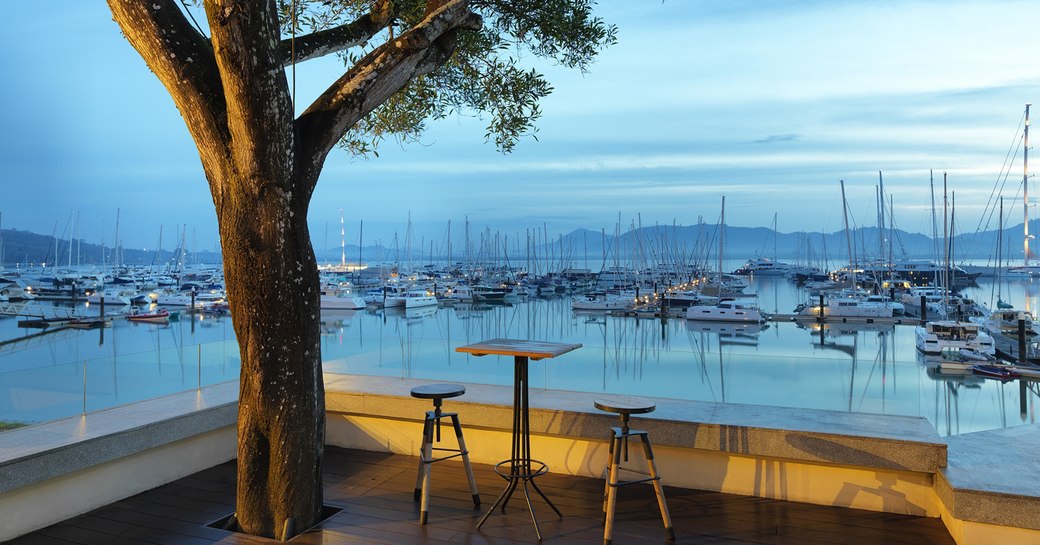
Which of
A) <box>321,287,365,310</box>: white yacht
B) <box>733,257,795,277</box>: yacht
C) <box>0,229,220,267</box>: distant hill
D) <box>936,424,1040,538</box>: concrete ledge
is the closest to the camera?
<box>936,424,1040,538</box>: concrete ledge

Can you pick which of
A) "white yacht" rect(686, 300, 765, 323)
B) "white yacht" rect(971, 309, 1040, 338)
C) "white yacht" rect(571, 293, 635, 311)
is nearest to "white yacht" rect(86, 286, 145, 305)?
"white yacht" rect(571, 293, 635, 311)

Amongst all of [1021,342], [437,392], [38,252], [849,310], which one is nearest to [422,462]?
[437,392]

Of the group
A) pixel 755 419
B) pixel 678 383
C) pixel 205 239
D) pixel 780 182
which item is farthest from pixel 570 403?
pixel 205 239

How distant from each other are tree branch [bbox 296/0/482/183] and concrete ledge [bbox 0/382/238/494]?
212 cm

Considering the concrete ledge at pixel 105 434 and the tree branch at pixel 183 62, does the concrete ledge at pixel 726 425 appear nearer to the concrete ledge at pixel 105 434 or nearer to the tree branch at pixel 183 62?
the concrete ledge at pixel 105 434

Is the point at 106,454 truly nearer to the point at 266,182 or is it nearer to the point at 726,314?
the point at 266,182

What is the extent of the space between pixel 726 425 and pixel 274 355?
270 cm

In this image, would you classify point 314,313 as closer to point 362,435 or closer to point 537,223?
point 362,435

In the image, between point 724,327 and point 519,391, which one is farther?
point 724,327

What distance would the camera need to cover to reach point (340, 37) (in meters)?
4.03

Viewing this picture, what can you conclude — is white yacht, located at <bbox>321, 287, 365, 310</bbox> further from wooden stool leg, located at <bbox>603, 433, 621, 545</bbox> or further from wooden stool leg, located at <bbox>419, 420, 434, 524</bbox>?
wooden stool leg, located at <bbox>603, 433, 621, 545</bbox>

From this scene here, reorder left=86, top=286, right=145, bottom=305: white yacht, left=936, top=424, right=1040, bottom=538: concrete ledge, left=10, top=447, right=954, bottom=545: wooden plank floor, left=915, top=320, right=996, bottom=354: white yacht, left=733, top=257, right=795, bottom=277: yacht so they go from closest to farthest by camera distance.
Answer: left=936, top=424, right=1040, bottom=538: concrete ledge < left=10, top=447, right=954, bottom=545: wooden plank floor < left=915, top=320, right=996, bottom=354: white yacht < left=86, top=286, right=145, bottom=305: white yacht < left=733, top=257, right=795, bottom=277: yacht

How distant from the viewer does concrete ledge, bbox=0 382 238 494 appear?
11.0 ft

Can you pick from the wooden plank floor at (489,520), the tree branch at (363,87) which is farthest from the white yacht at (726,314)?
the tree branch at (363,87)
